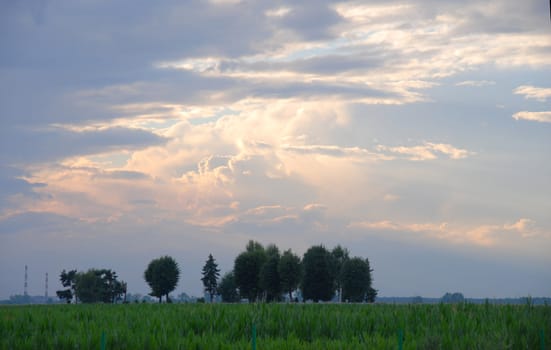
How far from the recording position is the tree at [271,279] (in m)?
128

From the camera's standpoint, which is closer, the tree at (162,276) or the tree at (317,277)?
the tree at (317,277)

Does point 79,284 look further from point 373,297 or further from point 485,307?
point 485,307

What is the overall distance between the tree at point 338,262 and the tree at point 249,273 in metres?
15.8

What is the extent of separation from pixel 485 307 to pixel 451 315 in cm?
564

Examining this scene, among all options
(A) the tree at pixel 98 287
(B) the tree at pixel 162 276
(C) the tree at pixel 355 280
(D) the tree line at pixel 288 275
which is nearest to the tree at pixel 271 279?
(D) the tree line at pixel 288 275

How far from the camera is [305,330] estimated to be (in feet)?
96.0

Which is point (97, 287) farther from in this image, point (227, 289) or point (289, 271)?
point (289, 271)

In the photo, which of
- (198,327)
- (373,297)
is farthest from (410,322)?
(373,297)

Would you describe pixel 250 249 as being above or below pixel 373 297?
above

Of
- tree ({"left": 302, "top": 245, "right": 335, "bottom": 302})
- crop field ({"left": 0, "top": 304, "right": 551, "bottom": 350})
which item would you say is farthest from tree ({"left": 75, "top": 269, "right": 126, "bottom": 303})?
crop field ({"left": 0, "top": 304, "right": 551, "bottom": 350})

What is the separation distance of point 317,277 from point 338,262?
18.6 metres

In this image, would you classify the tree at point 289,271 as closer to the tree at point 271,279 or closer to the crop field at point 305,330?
the tree at point 271,279

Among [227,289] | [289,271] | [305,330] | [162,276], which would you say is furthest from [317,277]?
[305,330]

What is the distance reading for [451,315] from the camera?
101ft
